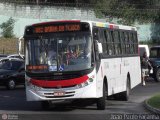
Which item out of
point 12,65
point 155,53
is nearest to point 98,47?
point 12,65

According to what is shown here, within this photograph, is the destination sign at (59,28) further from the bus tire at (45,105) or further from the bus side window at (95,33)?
the bus tire at (45,105)

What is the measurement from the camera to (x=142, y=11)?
6094cm

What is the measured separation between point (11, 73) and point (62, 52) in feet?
38.9

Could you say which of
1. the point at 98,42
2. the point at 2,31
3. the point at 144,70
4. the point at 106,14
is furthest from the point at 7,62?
the point at 106,14

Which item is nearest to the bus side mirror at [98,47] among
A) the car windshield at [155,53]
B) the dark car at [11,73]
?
the dark car at [11,73]

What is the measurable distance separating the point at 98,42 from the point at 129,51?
547 centimetres

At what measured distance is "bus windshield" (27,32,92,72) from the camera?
Result: 1850 centimetres

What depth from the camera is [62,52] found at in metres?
18.6

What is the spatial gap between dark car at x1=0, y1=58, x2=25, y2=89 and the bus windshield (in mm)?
11061

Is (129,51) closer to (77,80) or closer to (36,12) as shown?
(77,80)

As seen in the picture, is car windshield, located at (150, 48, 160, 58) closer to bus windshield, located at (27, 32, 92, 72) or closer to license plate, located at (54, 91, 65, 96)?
bus windshield, located at (27, 32, 92, 72)

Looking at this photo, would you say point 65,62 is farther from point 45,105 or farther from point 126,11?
point 126,11

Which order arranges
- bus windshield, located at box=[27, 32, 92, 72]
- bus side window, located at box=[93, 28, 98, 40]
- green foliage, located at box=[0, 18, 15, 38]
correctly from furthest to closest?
green foliage, located at box=[0, 18, 15, 38]
bus side window, located at box=[93, 28, 98, 40]
bus windshield, located at box=[27, 32, 92, 72]

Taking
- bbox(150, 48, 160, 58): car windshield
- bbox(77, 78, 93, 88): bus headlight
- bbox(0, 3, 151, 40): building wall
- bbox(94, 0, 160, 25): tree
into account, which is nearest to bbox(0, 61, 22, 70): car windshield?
bbox(150, 48, 160, 58): car windshield
